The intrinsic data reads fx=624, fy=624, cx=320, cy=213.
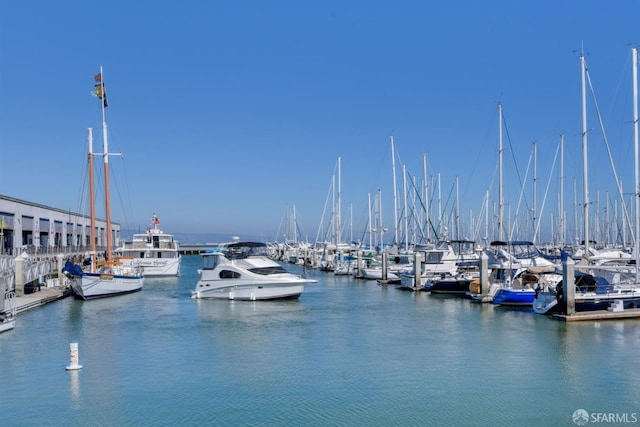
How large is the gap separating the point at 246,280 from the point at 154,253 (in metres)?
37.1

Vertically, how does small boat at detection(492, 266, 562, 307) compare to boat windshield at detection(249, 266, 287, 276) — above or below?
below

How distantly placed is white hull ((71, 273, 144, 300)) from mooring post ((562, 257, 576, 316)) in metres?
Result: 32.8

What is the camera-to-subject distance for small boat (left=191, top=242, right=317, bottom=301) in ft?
146

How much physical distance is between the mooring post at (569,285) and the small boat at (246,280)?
17.5 m

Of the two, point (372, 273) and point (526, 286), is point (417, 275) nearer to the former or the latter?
point (526, 286)

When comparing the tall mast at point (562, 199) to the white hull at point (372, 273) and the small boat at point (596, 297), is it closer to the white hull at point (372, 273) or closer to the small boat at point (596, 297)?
the white hull at point (372, 273)

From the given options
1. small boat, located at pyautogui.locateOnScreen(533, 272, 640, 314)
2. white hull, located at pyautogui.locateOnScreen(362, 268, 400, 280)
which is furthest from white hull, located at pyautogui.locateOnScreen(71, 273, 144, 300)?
small boat, located at pyautogui.locateOnScreen(533, 272, 640, 314)

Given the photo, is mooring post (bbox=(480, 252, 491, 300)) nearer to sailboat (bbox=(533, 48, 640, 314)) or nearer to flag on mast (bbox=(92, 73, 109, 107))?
sailboat (bbox=(533, 48, 640, 314))

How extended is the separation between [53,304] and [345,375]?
1130 inches

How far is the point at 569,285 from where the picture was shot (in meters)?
33.1

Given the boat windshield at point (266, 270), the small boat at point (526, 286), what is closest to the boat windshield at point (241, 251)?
the boat windshield at point (266, 270)

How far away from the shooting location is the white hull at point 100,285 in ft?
150

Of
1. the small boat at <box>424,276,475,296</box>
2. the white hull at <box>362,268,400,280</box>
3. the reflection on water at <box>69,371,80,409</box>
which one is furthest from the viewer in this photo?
the white hull at <box>362,268,400,280</box>

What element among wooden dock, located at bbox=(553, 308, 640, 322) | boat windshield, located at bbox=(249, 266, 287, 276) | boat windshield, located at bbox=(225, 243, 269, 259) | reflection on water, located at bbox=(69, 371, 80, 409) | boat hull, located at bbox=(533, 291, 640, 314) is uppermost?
boat windshield, located at bbox=(225, 243, 269, 259)
